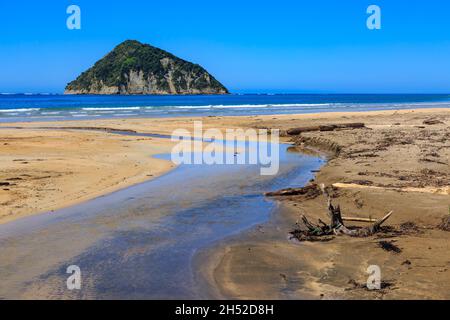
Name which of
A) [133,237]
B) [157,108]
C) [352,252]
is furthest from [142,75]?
[352,252]

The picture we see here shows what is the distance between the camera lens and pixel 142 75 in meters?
177

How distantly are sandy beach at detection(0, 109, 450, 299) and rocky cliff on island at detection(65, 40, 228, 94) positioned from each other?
156 metres

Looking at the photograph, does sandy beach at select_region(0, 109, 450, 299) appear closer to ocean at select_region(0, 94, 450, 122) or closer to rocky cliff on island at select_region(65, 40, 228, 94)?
ocean at select_region(0, 94, 450, 122)

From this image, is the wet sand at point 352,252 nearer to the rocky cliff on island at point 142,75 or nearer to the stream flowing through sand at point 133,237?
the stream flowing through sand at point 133,237

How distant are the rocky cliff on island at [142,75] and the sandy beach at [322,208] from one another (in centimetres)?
15644

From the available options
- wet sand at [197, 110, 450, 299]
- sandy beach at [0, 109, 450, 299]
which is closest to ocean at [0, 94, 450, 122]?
sandy beach at [0, 109, 450, 299]

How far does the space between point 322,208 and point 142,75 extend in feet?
564
